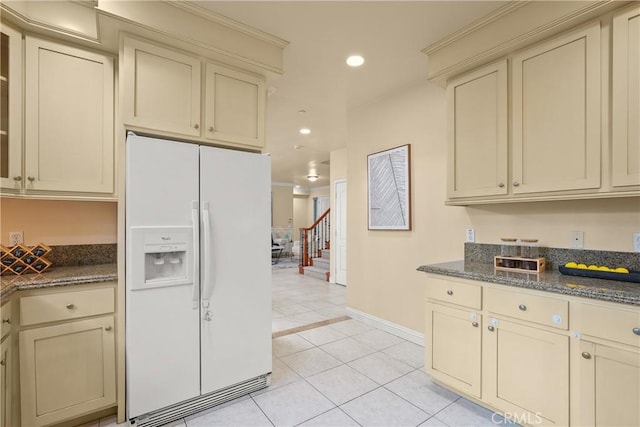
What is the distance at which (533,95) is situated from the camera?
207 centimetres

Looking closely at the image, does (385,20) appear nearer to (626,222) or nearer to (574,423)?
(626,222)

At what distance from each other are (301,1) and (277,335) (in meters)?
3.15

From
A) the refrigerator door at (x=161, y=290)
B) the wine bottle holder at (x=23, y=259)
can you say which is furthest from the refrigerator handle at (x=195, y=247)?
the wine bottle holder at (x=23, y=259)

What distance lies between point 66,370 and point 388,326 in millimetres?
2888

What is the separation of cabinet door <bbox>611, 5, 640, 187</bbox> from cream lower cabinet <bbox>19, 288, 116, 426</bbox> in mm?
3115

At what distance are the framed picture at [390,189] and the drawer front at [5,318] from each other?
10.3ft

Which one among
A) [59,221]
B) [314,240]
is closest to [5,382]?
[59,221]

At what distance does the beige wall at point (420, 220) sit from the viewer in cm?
211

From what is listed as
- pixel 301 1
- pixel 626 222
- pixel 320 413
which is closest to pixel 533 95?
pixel 626 222

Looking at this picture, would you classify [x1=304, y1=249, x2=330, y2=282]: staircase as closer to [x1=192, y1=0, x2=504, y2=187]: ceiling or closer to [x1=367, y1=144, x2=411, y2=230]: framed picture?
[x1=367, y1=144, x2=411, y2=230]: framed picture

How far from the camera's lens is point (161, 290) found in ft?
6.44

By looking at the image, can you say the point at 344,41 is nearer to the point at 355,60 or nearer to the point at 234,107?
the point at 355,60

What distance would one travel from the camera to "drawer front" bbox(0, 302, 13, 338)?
161cm

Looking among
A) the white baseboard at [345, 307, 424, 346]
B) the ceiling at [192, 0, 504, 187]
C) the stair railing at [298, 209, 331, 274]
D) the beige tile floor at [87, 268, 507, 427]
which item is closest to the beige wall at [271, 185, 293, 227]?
the stair railing at [298, 209, 331, 274]
